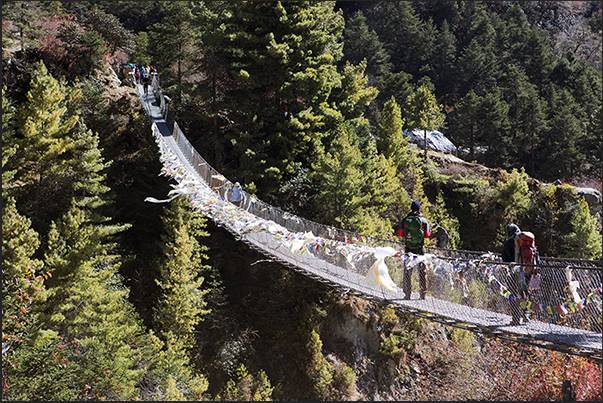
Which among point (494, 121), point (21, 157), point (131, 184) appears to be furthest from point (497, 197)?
point (21, 157)

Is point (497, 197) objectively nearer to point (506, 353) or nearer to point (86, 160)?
point (506, 353)

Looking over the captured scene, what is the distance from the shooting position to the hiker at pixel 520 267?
197 inches

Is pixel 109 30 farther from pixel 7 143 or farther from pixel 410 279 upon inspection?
pixel 410 279

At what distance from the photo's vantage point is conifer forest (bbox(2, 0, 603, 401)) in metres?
10.7

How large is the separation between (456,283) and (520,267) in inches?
37.0

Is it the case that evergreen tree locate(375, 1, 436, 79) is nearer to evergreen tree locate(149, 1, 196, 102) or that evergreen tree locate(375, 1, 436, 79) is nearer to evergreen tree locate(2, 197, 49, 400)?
evergreen tree locate(149, 1, 196, 102)

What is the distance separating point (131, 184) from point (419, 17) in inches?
1111

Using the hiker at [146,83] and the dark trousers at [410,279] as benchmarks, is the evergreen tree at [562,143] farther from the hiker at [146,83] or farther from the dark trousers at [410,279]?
the dark trousers at [410,279]

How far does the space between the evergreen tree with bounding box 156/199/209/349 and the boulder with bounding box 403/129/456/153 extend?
14945 mm

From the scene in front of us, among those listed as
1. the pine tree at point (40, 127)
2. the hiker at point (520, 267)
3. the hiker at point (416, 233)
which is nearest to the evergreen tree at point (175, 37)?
the pine tree at point (40, 127)

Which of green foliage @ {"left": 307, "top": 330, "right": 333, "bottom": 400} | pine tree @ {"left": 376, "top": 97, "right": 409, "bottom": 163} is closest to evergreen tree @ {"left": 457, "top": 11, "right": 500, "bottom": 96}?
pine tree @ {"left": 376, "top": 97, "right": 409, "bottom": 163}

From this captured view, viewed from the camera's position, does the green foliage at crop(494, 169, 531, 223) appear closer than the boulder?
Yes

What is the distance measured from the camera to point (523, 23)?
34188 mm

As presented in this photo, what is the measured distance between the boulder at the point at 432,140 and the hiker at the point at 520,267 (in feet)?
66.4
